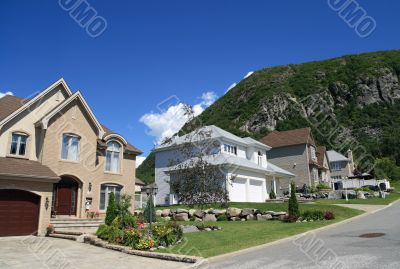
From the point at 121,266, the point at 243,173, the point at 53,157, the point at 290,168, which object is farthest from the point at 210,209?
the point at 290,168

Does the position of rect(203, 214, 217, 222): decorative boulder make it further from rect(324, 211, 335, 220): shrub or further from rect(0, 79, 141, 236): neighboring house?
rect(324, 211, 335, 220): shrub

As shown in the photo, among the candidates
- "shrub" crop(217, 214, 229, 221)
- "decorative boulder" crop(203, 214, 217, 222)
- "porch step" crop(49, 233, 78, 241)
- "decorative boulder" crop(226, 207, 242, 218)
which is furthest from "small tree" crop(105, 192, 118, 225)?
"decorative boulder" crop(226, 207, 242, 218)

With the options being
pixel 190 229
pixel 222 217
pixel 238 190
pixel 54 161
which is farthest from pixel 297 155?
pixel 54 161

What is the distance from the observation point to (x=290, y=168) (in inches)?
2029

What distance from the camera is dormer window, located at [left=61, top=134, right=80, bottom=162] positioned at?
25.1 metres

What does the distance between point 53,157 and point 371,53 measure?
150855mm

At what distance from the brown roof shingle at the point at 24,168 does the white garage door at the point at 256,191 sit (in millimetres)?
20516

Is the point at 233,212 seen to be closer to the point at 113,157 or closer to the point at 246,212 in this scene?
the point at 246,212

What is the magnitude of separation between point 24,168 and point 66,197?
186 inches

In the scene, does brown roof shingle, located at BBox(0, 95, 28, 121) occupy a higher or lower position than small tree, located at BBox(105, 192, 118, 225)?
higher

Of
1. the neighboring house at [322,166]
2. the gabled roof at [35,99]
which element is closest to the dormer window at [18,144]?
the gabled roof at [35,99]

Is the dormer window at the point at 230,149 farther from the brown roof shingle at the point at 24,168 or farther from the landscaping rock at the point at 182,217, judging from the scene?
the brown roof shingle at the point at 24,168

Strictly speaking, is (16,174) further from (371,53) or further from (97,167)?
(371,53)

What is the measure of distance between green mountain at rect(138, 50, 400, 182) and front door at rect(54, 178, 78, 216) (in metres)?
62.6
